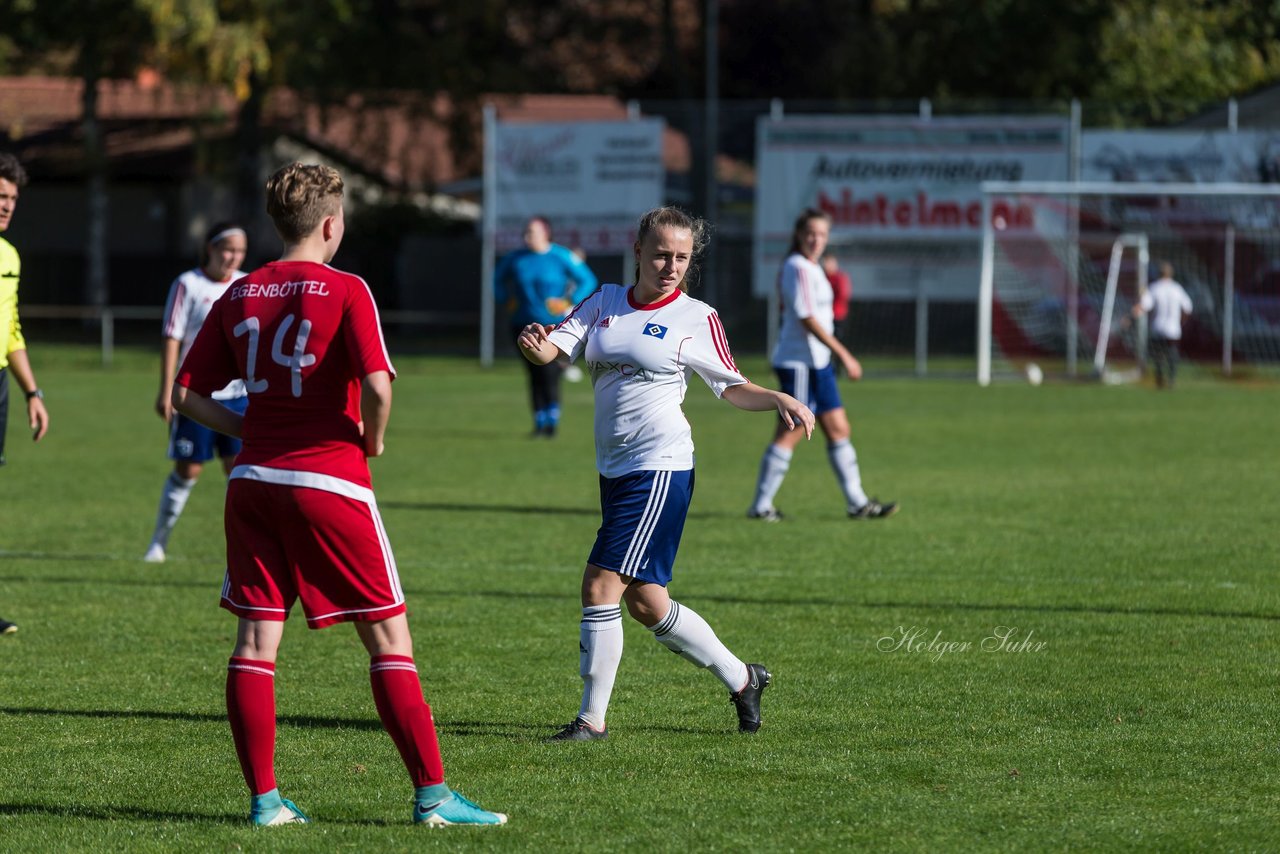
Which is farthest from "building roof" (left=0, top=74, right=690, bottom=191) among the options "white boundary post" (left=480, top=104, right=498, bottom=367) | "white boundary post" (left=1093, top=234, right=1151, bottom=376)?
"white boundary post" (left=1093, top=234, right=1151, bottom=376)

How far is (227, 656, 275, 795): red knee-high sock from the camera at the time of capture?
15.0 ft

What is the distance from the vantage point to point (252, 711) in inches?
180

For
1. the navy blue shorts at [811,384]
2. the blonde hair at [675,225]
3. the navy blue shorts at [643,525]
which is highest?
the blonde hair at [675,225]

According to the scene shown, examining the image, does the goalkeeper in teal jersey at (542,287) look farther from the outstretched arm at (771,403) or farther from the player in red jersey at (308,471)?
the player in red jersey at (308,471)

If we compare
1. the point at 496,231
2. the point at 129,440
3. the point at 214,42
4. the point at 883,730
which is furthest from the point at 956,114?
the point at 883,730

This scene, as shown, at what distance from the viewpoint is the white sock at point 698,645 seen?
5.78m

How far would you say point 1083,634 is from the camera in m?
7.61

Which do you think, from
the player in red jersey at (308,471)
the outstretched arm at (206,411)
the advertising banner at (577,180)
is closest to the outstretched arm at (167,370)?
the outstretched arm at (206,411)

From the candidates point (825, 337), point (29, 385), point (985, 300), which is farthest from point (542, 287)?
point (985, 300)

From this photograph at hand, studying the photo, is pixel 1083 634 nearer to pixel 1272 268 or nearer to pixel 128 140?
pixel 1272 268

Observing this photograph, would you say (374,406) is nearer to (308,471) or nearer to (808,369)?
(308,471)

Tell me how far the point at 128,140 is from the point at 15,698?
40.4m

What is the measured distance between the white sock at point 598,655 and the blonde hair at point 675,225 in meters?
1.17

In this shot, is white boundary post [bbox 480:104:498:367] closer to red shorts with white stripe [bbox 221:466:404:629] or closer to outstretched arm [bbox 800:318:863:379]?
outstretched arm [bbox 800:318:863:379]
